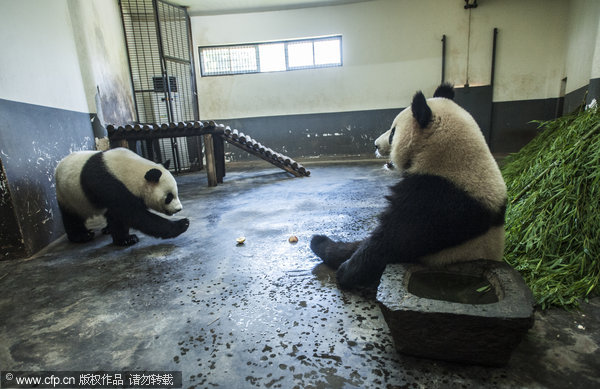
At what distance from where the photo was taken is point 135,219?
121 inches

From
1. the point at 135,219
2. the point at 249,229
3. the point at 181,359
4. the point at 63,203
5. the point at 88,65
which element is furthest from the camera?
the point at 88,65

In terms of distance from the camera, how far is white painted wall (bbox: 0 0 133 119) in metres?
3.18

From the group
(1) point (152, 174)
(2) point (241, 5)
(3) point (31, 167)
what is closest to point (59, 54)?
(3) point (31, 167)

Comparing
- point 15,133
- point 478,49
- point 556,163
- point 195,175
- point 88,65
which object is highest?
point 478,49

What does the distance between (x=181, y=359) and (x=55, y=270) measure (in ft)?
6.47

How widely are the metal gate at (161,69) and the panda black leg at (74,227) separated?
4487 mm

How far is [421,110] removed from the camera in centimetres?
154

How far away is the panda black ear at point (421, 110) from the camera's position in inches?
60.4

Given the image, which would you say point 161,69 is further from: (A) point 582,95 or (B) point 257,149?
(A) point 582,95

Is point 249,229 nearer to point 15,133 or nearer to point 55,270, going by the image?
point 55,270

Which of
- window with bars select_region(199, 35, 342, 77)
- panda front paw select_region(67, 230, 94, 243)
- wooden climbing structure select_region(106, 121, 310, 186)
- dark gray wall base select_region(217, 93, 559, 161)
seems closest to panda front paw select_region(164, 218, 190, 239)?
panda front paw select_region(67, 230, 94, 243)

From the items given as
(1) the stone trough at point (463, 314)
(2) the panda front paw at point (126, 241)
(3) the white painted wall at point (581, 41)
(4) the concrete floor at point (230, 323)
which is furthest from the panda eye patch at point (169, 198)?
(3) the white painted wall at point (581, 41)

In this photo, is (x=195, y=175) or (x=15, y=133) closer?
(x=15, y=133)

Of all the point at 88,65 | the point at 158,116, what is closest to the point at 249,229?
the point at 88,65
